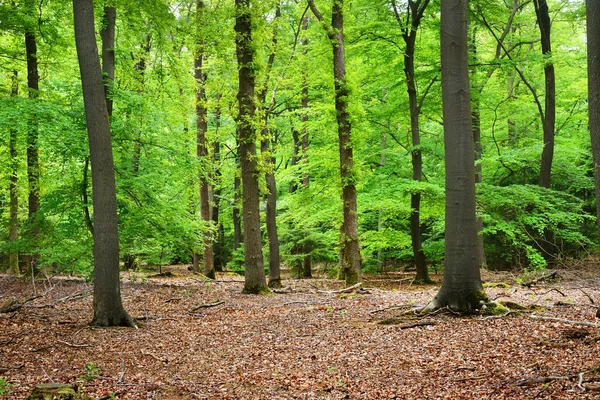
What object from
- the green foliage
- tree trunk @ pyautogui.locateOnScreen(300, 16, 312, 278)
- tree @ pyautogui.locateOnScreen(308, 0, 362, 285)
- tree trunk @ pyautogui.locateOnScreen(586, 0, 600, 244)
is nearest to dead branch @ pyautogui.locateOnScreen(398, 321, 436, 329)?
tree trunk @ pyautogui.locateOnScreen(586, 0, 600, 244)

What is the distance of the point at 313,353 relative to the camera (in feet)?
21.4

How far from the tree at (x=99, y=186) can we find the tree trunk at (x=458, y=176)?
17.8 ft

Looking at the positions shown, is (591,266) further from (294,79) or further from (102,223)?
(102,223)

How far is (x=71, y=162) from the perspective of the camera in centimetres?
1176

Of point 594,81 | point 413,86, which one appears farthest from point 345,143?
point 594,81

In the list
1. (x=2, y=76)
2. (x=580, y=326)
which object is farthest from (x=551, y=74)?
(x=2, y=76)

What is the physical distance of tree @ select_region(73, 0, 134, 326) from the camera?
308 inches

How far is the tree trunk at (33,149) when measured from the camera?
11492 mm

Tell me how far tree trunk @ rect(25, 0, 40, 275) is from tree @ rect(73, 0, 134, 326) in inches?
155

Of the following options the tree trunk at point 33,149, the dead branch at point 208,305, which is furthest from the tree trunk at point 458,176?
the tree trunk at point 33,149

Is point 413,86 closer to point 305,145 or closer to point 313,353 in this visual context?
point 305,145

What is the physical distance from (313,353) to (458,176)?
369 cm

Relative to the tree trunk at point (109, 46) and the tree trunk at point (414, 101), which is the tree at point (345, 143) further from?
the tree trunk at point (109, 46)

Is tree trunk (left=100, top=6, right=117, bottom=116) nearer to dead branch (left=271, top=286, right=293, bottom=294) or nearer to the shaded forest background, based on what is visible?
the shaded forest background
